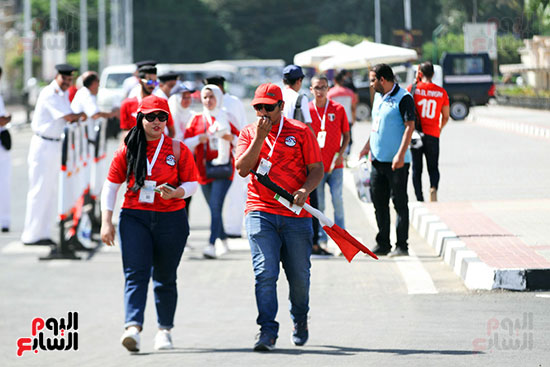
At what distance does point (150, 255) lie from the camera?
25.7 ft

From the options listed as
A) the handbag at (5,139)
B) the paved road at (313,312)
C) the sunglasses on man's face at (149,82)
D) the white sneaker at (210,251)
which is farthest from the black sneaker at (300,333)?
the handbag at (5,139)

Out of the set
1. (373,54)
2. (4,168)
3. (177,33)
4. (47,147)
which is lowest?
(4,168)

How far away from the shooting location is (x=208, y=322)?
9.09m

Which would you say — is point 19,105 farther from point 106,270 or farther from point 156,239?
point 156,239

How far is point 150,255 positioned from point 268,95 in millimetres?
1456

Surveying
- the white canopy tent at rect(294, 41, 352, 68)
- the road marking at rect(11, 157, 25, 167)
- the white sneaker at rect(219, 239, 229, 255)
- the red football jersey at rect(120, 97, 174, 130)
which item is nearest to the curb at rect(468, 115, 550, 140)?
the white canopy tent at rect(294, 41, 352, 68)

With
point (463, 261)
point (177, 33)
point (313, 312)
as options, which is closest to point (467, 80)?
point (463, 261)

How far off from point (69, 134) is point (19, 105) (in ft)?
168

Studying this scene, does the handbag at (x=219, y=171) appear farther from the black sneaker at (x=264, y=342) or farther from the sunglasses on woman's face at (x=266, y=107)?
the sunglasses on woman's face at (x=266, y=107)

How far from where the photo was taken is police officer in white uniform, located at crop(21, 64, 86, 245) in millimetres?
12816

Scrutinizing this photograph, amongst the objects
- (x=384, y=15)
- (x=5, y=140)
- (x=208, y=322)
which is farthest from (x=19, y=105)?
(x=208, y=322)

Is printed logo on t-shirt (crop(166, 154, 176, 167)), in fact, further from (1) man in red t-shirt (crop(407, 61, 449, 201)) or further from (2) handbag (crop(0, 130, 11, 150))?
(2) handbag (crop(0, 130, 11, 150))

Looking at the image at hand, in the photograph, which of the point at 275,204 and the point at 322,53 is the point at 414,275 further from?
the point at 322,53

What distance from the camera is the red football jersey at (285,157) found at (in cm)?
735
